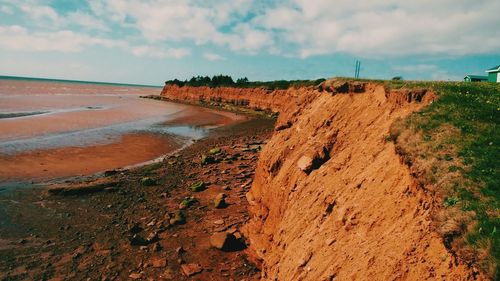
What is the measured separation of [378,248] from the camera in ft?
20.4

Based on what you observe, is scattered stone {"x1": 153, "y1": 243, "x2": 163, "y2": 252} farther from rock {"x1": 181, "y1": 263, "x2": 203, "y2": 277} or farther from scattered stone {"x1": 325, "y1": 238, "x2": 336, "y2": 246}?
scattered stone {"x1": 325, "y1": 238, "x2": 336, "y2": 246}

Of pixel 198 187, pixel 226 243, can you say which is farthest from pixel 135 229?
pixel 198 187

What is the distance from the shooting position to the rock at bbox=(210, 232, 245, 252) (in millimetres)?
12531

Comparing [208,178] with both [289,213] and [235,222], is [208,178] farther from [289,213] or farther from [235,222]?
[289,213]

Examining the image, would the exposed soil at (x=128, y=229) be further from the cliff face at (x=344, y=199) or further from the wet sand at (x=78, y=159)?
the wet sand at (x=78, y=159)

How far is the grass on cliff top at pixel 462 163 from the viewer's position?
4.91 m

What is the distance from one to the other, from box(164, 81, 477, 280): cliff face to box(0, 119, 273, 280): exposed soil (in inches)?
73.8

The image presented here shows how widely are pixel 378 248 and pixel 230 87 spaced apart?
7956 centimetres

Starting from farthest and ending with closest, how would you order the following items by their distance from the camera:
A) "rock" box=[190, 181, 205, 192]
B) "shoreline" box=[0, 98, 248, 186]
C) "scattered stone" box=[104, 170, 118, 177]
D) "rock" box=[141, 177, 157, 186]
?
"scattered stone" box=[104, 170, 118, 177]
"shoreline" box=[0, 98, 248, 186]
"rock" box=[141, 177, 157, 186]
"rock" box=[190, 181, 205, 192]

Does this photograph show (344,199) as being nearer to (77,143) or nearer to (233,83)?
(77,143)

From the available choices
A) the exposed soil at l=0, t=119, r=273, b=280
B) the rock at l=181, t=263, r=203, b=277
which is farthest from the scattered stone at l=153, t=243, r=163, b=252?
the rock at l=181, t=263, r=203, b=277

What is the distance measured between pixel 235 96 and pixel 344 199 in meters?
73.6

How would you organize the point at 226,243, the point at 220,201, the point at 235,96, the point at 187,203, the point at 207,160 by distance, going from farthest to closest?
the point at 235,96, the point at 207,160, the point at 187,203, the point at 220,201, the point at 226,243

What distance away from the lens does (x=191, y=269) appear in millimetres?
11547
